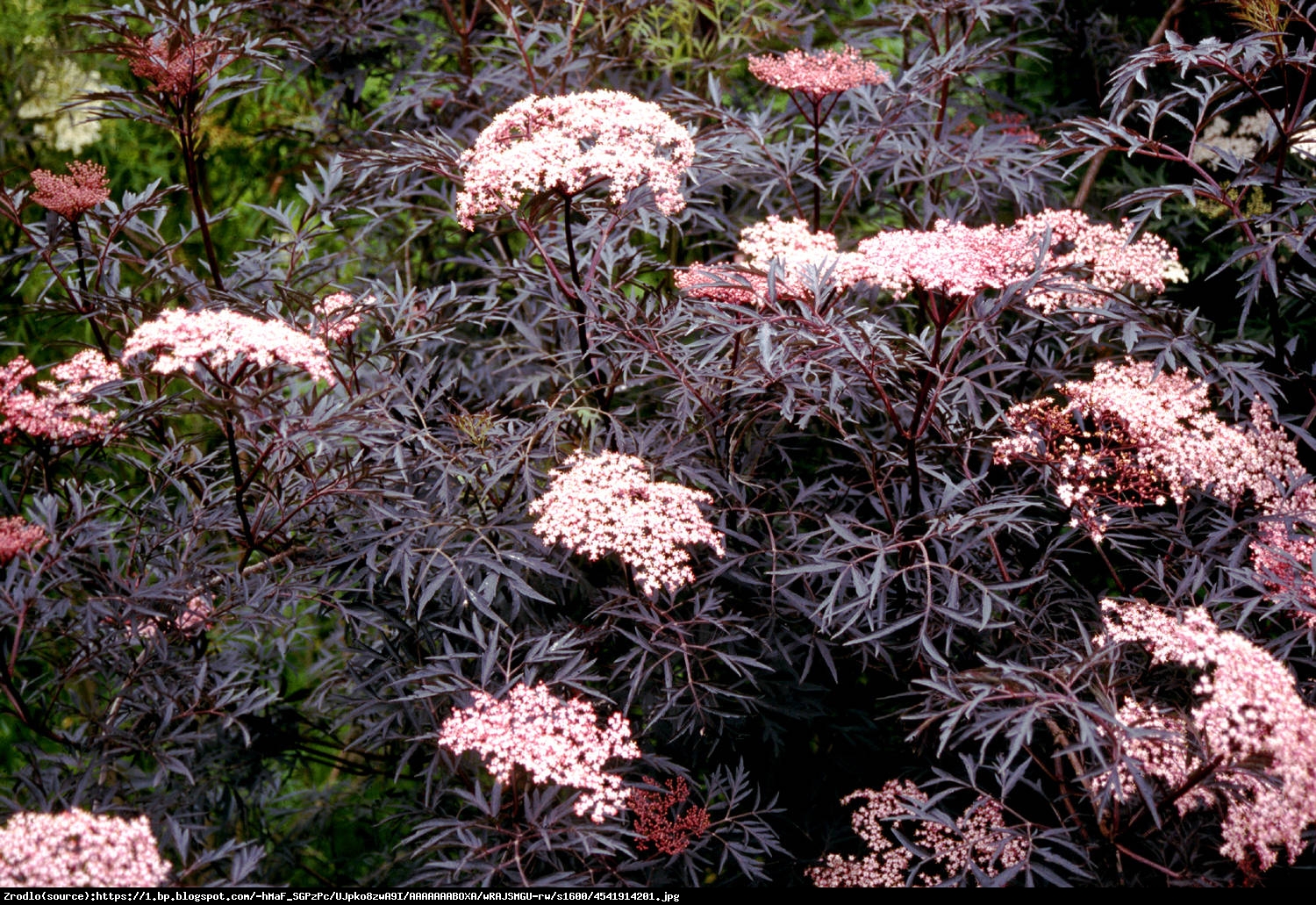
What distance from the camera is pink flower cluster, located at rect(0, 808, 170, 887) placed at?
1.65 metres

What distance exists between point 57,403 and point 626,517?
3.83 ft

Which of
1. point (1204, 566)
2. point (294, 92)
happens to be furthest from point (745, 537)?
point (294, 92)

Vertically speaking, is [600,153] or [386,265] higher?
[600,153]

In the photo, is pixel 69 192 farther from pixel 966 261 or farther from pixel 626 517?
pixel 966 261

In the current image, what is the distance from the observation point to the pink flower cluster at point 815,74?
2547mm

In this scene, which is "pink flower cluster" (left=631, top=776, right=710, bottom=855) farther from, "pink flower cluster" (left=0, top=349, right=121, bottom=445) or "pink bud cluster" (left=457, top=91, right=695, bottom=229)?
"pink flower cluster" (left=0, top=349, right=121, bottom=445)

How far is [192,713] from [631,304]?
1290mm

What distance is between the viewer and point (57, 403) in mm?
2053

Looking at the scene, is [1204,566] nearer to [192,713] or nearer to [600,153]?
[600,153]

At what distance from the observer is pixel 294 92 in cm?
396

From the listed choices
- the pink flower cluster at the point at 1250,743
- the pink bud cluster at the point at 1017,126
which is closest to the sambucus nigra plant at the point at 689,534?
the pink flower cluster at the point at 1250,743

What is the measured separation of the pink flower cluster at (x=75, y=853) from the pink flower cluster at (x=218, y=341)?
777 millimetres

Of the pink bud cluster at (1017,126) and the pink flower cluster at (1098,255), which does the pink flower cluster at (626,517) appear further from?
the pink bud cluster at (1017,126)

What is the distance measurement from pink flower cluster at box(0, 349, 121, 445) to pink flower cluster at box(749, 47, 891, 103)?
1.68 metres
